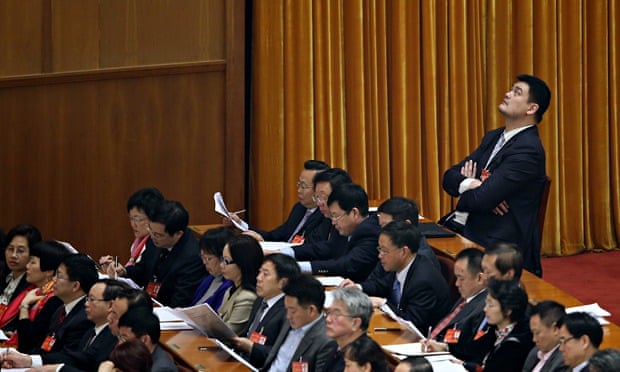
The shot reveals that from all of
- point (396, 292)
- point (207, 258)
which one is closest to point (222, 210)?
point (207, 258)

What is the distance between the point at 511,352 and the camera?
497 centimetres

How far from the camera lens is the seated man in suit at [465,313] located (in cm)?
529

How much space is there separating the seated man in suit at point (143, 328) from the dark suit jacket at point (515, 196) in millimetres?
2032

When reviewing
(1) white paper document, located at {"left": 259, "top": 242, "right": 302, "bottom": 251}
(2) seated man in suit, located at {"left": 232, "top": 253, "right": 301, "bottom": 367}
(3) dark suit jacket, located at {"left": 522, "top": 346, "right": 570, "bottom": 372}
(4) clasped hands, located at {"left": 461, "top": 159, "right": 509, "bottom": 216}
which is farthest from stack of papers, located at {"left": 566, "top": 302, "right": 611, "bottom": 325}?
(1) white paper document, located at {"left": 259, "top": 242, "right": 302, "bottom": 251}

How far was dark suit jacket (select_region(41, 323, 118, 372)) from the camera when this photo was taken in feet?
18.9

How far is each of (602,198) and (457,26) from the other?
5.82 feet

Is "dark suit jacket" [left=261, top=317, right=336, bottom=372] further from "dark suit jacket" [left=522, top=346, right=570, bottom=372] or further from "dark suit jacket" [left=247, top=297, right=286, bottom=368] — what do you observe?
"dark suit jacket" [left=522, top=346, right=570, bottom=372]

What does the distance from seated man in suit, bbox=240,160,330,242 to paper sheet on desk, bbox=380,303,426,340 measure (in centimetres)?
157

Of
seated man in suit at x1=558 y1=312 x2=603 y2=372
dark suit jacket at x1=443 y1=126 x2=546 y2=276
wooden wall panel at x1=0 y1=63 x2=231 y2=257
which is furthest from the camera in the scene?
wooden wall panel at x1=0 y1=63 x2=231 y2=257

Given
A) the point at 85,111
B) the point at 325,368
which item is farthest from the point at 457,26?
the point at 325,368

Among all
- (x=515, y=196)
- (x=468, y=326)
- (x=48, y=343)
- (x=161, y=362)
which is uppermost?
(x=515, y=196)

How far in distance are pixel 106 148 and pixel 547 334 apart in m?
5.27

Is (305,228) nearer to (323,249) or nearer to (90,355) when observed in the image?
(323,249)

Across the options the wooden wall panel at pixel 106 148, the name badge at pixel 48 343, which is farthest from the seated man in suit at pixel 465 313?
the wooden wall panel at pixel 106 148
